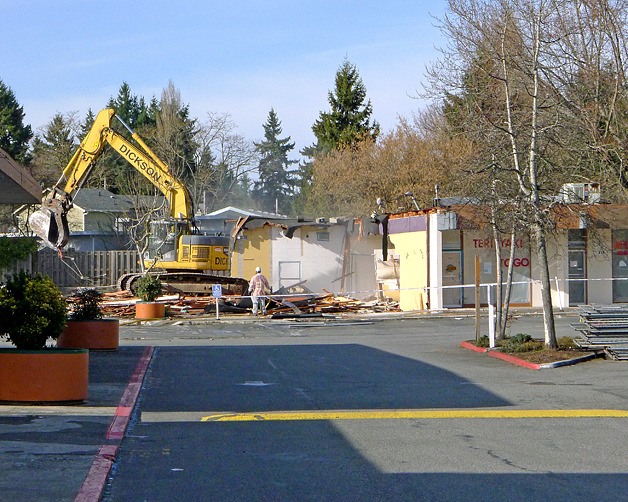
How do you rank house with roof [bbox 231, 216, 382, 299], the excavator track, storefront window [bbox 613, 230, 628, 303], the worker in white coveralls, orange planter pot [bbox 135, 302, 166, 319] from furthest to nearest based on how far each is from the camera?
house with roof [bbox 231, 216, 382, 299] < the excavator track < storefront window [bbox 613, 230, 628, 303] < the worker in white coveralls < orange planter pot [bbox 135, 302, 166, 319]

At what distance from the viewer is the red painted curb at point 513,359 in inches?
713

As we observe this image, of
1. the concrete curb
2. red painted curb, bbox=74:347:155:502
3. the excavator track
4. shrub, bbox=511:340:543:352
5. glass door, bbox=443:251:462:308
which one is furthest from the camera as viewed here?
the excavator track

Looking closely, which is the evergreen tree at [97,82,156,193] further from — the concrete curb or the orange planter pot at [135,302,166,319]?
the concrete curb

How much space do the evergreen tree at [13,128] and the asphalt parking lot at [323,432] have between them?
170 ft

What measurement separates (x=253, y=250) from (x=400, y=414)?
27540mm

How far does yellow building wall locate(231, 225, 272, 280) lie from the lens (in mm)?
39406

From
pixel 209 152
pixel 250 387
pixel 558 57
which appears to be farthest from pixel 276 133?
pixel 250 387

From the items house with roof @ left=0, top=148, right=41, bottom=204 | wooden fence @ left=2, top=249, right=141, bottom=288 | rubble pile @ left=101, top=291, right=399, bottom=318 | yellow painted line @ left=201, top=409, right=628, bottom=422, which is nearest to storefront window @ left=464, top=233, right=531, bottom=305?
rubble pile @ left=101, top=291, right=399, bottom=318

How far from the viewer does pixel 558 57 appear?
2559cm

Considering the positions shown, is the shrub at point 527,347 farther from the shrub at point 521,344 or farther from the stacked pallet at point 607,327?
the stacked pallet at point 607,327

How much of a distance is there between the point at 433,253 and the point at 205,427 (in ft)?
79.1

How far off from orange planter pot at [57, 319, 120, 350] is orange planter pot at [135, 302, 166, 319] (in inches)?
414

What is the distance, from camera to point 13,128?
226 ft

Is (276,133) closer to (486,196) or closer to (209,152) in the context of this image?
(209,152)
